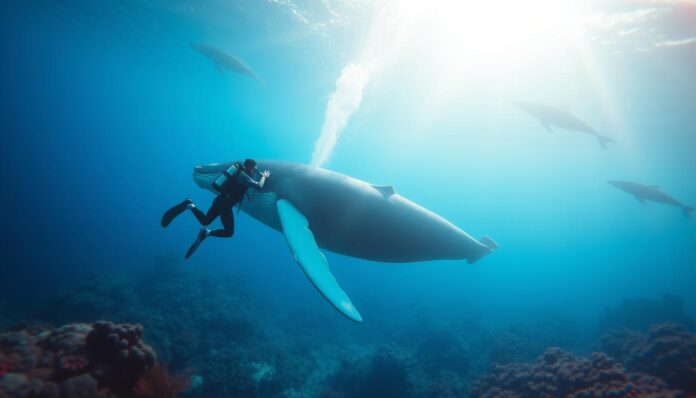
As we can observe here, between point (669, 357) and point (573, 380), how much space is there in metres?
3.85

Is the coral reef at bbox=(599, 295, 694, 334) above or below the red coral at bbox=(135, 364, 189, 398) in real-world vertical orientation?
above

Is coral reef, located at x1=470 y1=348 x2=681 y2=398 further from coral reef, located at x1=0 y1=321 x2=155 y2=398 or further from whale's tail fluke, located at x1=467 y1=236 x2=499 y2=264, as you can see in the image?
coral reef, located at x1=0 y1=321 x2=155 y2=398

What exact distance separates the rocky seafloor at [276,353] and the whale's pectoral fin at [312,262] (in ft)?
8.18

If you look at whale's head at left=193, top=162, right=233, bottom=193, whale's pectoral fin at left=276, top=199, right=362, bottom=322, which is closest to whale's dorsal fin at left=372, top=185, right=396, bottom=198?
whale's pectoral fin at left=276, top=199, right=362, bottom=322

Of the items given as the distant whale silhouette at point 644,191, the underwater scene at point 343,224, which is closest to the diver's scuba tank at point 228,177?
the underwater scene at point 343,224

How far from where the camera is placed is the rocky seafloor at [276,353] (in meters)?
3.97

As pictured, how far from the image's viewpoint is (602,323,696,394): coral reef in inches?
302

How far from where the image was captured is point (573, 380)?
6.63 m

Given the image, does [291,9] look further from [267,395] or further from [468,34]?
[267,395]

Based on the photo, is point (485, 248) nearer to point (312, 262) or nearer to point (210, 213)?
point (312, 262)

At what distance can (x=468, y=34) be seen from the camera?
19.8 metres

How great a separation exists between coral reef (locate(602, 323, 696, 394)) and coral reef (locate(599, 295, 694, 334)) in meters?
16.3

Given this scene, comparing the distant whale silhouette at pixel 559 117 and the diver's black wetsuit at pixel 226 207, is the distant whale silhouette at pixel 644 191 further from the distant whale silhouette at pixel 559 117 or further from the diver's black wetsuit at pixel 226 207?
the diver's black wetsuit at pixel 226 207

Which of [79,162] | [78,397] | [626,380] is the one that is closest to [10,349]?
[78,397]
